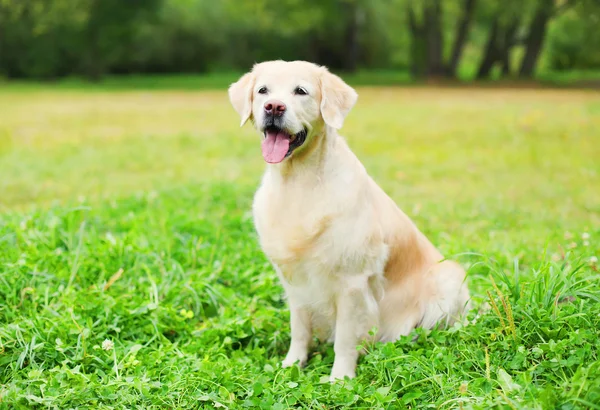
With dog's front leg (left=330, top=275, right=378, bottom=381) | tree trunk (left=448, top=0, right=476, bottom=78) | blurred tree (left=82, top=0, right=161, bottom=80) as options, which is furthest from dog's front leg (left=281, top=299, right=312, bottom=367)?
blurred tree (left=82, top=0, right=161, bottom=80)

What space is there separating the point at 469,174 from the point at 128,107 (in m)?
12.0

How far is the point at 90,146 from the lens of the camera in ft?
35.3

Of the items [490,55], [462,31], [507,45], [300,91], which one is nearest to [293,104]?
[300,91]

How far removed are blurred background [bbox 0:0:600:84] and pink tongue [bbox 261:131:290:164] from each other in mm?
22485

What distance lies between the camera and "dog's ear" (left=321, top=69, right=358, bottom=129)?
309cm

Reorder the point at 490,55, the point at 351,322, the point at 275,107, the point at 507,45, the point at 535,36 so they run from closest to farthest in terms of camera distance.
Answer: the point at 275,107
the point at 351,322
the point at 535,36
the point at 507,45
the point at 490,55

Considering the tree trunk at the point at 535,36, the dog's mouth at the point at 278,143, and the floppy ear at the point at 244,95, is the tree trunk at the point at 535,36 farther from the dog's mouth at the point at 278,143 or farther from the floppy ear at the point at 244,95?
the dog's mouth at the point at 278,143

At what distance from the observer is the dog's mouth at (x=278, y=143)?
120 inches

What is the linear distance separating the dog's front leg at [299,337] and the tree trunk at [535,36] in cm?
2334

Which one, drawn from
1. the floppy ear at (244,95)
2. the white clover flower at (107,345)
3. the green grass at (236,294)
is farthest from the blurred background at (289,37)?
the white clover flower at (107,345)

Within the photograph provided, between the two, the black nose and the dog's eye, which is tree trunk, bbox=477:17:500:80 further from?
the black nose

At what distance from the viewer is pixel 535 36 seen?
83.0 feet

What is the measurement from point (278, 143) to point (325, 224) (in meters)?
0.45

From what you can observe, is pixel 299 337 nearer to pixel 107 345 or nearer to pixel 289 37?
pixel 107 345
